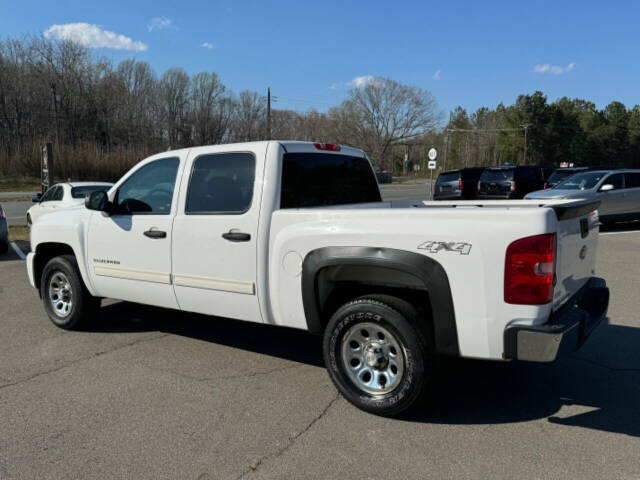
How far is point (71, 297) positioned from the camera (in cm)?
541

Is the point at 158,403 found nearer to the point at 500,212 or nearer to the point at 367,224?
the point at 367,224

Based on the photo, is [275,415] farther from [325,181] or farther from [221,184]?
[325,181]

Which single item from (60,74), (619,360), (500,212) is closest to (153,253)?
(500,212)

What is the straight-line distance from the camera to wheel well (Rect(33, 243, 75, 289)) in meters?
5.63

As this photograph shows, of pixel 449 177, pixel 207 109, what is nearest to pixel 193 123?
pixel 207 109

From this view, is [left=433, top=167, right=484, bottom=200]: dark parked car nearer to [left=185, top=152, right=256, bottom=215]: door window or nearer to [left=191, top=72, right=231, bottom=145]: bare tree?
[left=185, top=152, right=256, bottom=215]: door window

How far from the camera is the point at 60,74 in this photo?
5916cm

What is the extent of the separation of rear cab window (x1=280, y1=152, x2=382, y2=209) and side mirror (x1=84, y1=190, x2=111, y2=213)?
2.00 m

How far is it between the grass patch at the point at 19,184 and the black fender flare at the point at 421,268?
131 ft

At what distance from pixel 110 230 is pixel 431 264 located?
328cm

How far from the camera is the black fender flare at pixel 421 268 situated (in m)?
3.15

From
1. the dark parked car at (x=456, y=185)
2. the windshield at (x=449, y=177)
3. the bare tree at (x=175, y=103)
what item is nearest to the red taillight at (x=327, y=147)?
the dark parked car at (x=456, y=185)

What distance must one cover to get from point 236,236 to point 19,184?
142 feet

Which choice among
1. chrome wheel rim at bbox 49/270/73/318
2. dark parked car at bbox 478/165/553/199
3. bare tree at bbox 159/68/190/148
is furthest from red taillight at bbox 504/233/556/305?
bare tree at bbox 159/68/190/148
